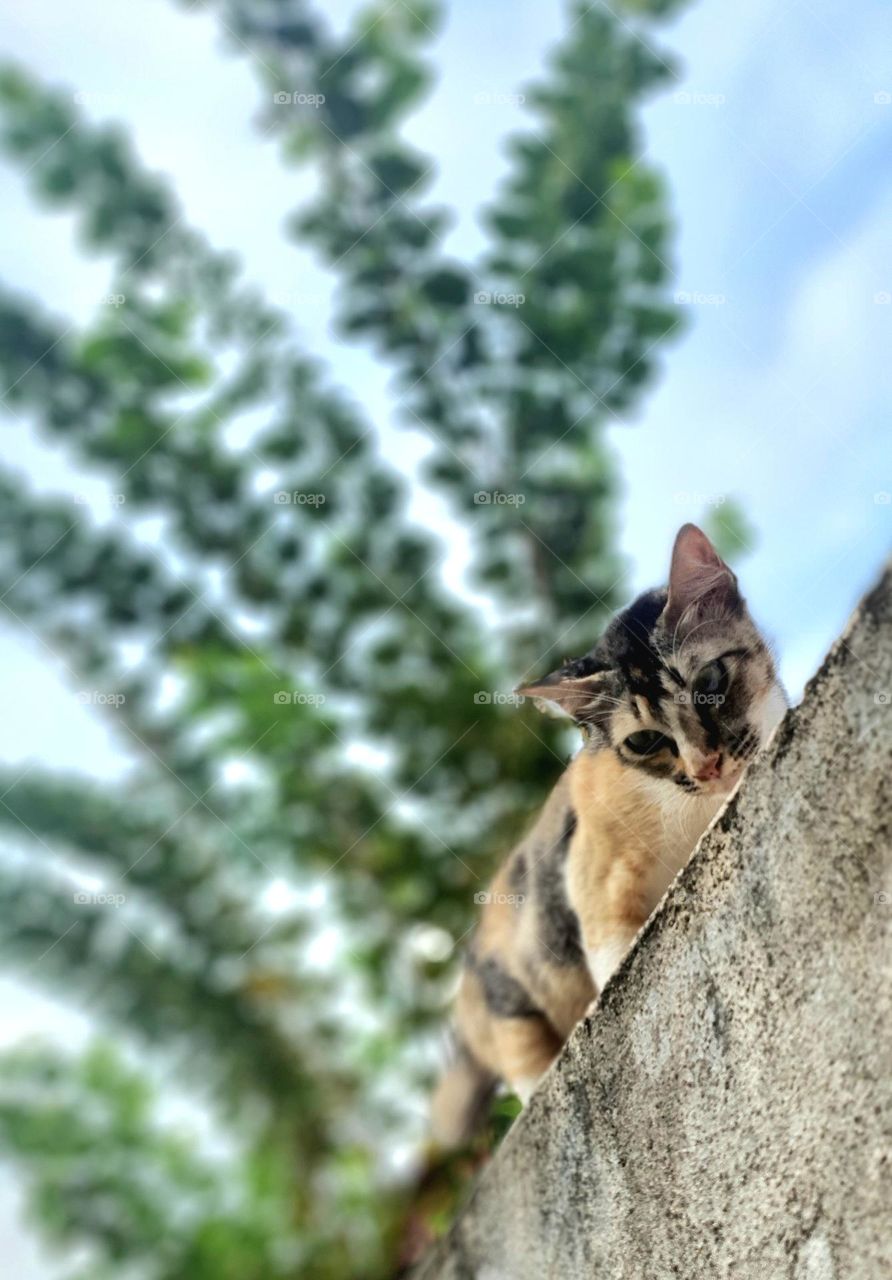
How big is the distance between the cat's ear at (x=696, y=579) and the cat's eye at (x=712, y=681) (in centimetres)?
7

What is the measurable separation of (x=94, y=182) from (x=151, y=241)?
254 millimetres

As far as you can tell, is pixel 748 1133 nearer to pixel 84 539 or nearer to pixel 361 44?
pixel 84 539

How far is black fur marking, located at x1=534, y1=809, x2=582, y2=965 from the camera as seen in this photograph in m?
1.63

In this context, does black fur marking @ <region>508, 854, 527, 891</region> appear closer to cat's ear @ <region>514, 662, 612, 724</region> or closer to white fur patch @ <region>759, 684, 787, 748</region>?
cat's ear @ <region>514, 662, 612, 724</region>

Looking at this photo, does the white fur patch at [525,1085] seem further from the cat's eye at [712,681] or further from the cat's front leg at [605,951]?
the cat's eye at [712,681]

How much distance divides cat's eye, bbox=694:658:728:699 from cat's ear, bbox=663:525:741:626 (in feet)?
0.24

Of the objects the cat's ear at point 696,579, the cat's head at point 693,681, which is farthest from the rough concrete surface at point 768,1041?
the cat's ear at point 696,579

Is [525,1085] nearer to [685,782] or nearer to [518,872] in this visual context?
[518,872]

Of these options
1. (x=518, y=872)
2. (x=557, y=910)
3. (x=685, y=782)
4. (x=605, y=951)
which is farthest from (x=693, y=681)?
(x=518, y=872)

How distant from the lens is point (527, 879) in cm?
180

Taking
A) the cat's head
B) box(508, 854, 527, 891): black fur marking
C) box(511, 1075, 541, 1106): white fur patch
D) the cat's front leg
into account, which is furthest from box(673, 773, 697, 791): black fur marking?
box(511, 1075, 541, 1106): white fur patch

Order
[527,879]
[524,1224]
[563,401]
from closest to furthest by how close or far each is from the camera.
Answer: [524,1224], [527,879], [563,401]

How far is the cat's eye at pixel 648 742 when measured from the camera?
1383 mm

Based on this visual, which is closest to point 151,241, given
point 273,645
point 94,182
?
point 94,182
